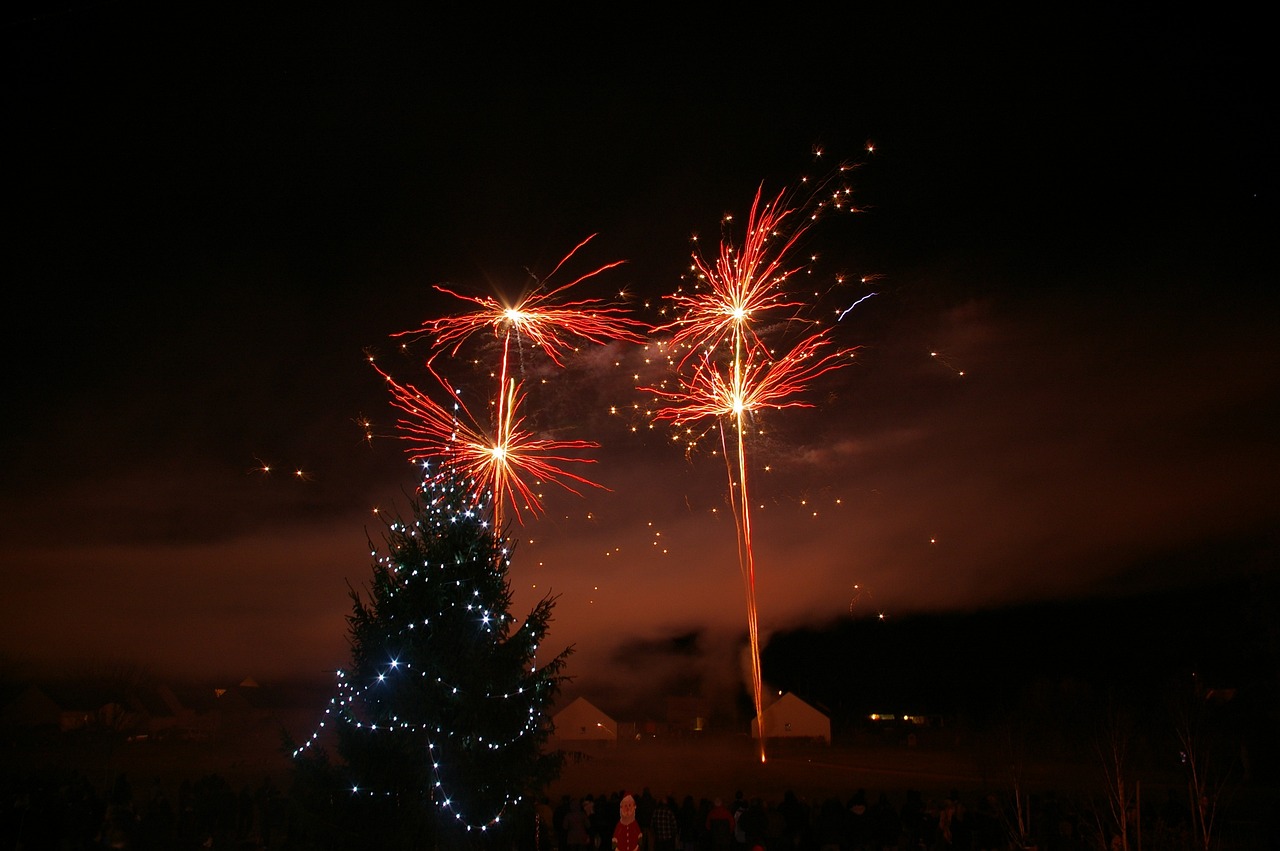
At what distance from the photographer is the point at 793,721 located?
49.8 meters

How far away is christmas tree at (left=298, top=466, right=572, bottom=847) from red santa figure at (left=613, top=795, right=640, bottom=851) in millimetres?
3894

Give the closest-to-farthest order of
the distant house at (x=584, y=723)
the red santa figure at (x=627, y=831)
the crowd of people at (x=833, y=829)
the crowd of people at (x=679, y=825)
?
the red santa figure at (x=627, y=831), the crowd of people at (x=679, y=825), the crowd of people at (x=833, y=829), the distant house at (x=584, y=723)

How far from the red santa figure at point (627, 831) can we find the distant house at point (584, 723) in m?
41.1

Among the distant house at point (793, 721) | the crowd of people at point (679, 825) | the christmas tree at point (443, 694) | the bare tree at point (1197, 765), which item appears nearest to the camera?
the christmas tree at point (443, 694)

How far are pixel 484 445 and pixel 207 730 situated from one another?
5655 centimetres

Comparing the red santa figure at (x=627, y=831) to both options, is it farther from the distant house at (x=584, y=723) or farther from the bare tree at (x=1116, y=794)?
the distant house at (x=584, y=723)

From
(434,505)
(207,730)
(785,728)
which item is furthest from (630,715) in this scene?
(434,505)

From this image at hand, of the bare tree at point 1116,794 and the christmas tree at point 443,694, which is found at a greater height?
the christmas tree at point 443,694

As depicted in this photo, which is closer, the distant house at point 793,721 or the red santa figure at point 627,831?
the red santa figure at point 627,831

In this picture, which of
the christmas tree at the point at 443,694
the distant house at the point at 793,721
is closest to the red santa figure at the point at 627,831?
the christmas tree at the point at 443,694

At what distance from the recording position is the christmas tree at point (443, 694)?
8.55 m

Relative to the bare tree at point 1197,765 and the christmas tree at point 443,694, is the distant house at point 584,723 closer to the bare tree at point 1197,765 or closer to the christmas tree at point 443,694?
the bare tree at point 1197,765

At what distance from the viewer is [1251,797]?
2381 centimetres

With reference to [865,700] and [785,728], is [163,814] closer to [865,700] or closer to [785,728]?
[785,728]
